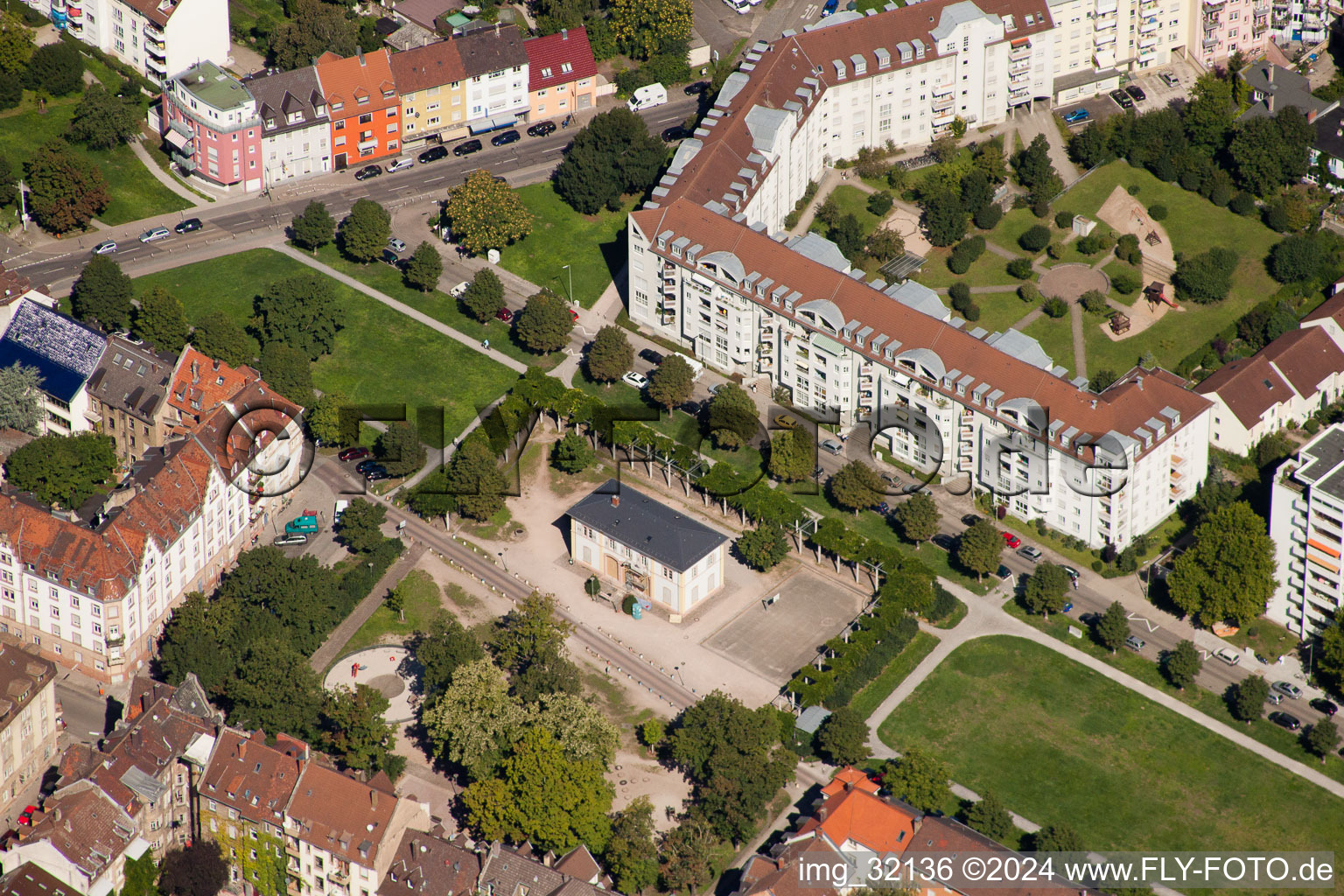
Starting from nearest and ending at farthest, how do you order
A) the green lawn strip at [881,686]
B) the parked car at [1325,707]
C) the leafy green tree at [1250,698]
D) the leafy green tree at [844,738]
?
the leafy green tree at [844,738] < the leafy green tree at [1250,698] < the parked car at [1325,707] < the green lawn strip at [881,686]

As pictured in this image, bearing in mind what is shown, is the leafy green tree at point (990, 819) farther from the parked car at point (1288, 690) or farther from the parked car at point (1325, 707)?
the parked car at point (1325, 707)

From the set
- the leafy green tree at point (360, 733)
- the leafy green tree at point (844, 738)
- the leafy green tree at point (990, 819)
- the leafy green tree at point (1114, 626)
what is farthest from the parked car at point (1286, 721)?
the leafy green tree at point (360, 733)

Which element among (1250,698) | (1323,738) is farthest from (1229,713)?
(1323,738)

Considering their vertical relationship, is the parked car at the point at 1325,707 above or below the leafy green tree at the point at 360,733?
above

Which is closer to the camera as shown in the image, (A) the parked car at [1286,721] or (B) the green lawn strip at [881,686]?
(A) the parked car at [1286,721]

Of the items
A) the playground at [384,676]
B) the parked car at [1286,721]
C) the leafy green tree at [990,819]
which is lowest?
the playground at [384,676]

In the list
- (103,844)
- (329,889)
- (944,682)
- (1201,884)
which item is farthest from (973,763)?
(103,844)

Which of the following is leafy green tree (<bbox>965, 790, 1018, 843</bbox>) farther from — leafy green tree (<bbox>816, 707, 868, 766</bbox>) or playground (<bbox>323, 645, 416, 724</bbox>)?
playground (<bbox>323, 645, 416, 724</bbox>)
